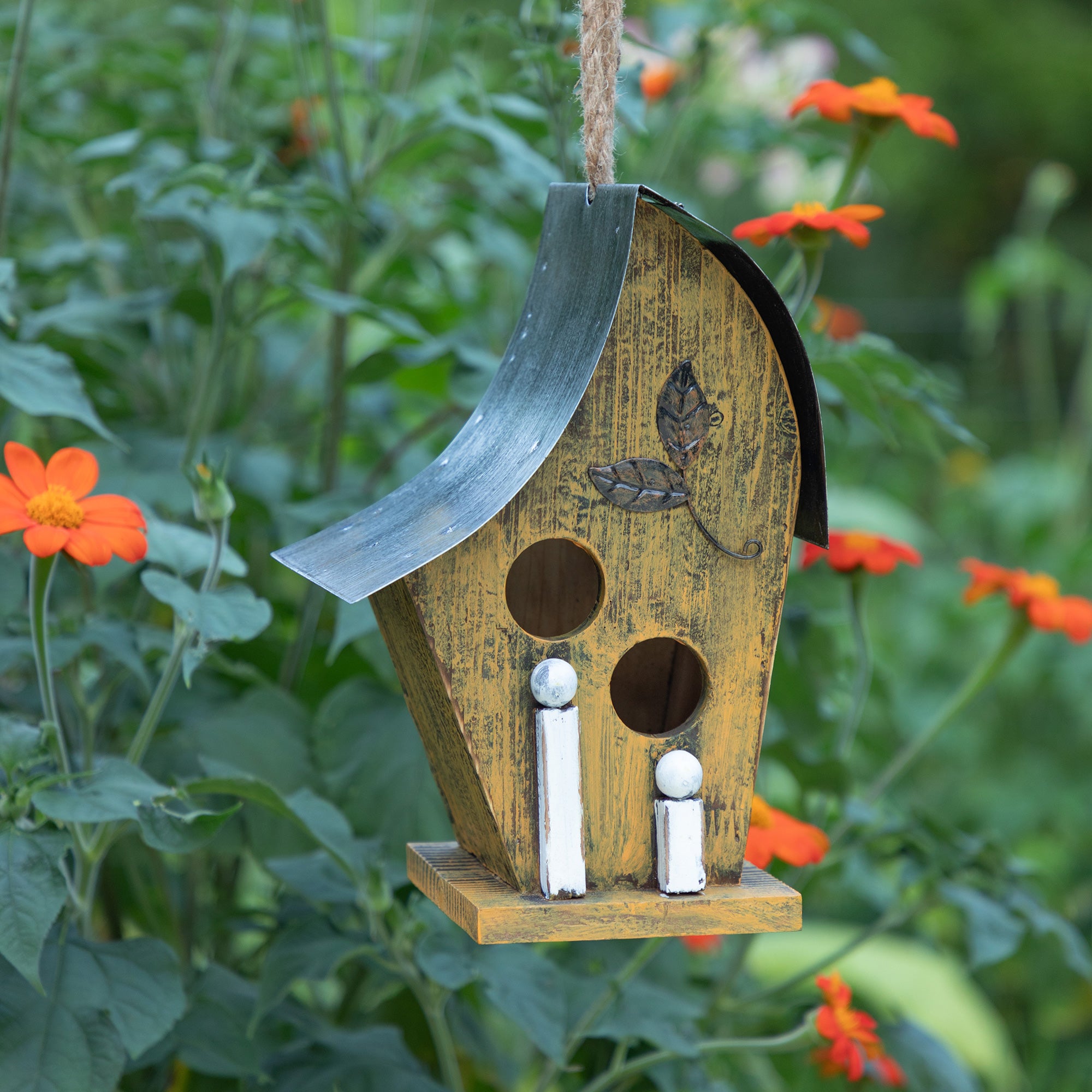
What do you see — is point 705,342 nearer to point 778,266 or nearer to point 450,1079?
point 450,1079

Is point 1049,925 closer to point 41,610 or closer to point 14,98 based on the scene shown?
point 41,610

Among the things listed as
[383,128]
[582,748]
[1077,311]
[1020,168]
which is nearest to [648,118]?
[383,128]

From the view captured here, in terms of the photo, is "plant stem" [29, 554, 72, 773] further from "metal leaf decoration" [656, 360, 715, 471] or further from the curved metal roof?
"metal leaf decoration" [656, 360, 715, 471]

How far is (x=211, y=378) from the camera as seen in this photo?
3.47ft

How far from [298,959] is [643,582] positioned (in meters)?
0.38

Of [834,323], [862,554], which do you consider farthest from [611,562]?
[834,323]

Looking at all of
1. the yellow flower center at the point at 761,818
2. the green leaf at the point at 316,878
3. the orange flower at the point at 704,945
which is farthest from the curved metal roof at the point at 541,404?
the orange flower at the point at 704,945

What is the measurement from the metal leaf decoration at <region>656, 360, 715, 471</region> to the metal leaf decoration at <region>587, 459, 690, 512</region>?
0.01 metres

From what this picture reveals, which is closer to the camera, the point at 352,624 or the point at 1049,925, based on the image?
the point at 352,624

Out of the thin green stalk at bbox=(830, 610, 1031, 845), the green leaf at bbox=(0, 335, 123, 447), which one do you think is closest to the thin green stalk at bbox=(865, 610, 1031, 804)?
the thin green stalk at bbox=(830, 610, 1031, 845)

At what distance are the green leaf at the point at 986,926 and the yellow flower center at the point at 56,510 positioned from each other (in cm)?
79

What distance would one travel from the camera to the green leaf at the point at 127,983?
0.74 meters

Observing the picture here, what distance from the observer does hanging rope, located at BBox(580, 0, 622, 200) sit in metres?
0.64

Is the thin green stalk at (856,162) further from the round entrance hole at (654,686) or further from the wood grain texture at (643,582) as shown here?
the round entrance hole at (654,686)
